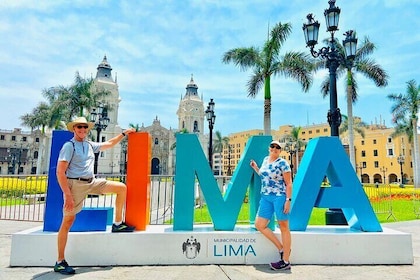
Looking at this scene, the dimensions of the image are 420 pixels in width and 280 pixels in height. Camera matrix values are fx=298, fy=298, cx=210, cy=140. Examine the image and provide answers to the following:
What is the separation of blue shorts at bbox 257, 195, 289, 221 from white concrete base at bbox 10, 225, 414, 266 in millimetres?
428

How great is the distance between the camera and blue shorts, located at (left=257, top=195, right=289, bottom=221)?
4.40 m

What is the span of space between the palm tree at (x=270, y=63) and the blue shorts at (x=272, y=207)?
44.7ft

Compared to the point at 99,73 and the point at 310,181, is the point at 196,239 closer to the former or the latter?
the point at 310,181

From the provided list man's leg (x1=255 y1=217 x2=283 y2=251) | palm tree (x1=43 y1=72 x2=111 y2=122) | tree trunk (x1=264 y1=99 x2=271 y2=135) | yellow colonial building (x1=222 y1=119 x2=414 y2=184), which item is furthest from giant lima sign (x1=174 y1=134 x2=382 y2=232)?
yellow colonial building (x1=222 y1=119 x2=414 y2=184)

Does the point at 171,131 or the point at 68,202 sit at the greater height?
the point at 171,131

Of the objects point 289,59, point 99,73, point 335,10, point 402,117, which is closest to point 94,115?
point 289,59

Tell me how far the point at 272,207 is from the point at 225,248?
1003 mm

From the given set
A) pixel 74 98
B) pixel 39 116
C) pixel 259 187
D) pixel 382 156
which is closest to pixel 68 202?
pixel 259 187

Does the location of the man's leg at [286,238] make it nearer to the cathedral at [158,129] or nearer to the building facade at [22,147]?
the cathedral at [158,129]

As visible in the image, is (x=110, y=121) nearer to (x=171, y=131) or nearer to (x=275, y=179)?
(x=171, y=131)

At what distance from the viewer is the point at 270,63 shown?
18.1m

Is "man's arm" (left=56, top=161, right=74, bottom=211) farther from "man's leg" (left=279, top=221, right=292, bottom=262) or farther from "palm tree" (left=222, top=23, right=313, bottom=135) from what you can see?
"palm tree" (left=222, top=23, right=313, bottom=135)

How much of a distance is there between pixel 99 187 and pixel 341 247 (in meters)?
3.90

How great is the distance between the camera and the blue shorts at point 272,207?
4398 millimetres
